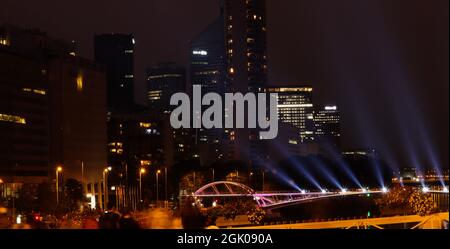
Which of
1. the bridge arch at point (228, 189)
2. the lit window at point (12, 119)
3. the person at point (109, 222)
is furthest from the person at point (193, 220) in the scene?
the lit window at point (12, 119)

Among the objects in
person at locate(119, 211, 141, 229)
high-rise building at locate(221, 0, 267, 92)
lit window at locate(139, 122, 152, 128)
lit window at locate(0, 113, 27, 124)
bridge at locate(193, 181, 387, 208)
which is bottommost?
bridge at locate(193, 181, 387, 208)

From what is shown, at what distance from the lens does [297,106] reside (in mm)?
66625

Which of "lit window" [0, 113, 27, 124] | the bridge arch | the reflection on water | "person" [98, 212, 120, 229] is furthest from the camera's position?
"lit window" [0, 113, 27, 124]

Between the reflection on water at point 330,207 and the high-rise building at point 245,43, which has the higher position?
the high-rise building at point 245,43

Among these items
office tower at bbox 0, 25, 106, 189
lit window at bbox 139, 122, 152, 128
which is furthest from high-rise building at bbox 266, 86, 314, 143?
office tower at bbox 0, 25, 106, 189

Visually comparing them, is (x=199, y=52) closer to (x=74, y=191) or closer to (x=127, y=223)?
(x=74, y=191)

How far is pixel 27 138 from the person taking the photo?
3784 centimetres

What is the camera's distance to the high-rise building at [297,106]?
64375 mm

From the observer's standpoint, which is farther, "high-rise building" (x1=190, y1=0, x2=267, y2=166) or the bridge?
"high-rise building" (x1=190, y1=0, x2=267, y2=166)

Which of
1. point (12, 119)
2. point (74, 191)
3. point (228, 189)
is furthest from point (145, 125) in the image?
point (228, 189)

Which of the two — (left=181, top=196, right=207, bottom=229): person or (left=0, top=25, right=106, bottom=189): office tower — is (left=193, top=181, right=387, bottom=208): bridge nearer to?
(left=0, top=25, right=106, bottom=189): office tower

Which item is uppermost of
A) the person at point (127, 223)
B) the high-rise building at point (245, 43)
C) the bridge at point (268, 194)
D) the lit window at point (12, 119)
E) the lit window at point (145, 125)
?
the high-rise building at point (245, 43)

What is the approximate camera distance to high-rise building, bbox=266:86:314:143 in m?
64.4

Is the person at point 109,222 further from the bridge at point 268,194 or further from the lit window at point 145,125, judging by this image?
the lit window at point 145,125
